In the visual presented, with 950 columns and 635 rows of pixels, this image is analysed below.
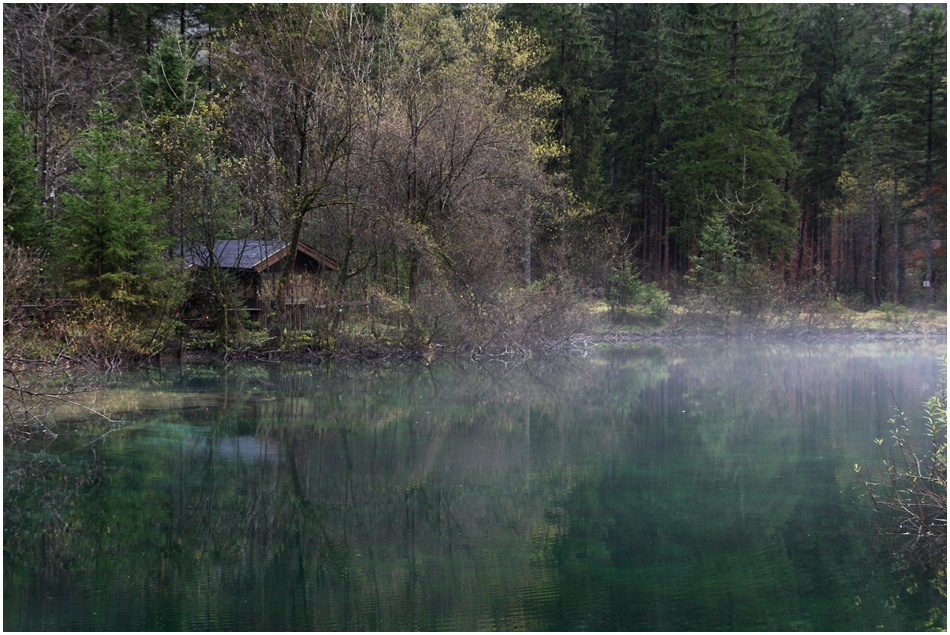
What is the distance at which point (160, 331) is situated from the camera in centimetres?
2155

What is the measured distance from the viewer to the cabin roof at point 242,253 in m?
23.7

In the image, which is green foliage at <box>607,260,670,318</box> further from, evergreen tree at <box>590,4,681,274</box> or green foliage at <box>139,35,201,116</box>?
green foliage at <box>139,35,201,116</box>

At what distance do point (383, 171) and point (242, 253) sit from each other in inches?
190

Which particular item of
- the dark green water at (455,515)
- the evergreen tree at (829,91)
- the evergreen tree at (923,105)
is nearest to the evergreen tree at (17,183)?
the dark green water at (455,515)

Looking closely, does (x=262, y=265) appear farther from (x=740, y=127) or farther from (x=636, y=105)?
(x=636, y=105)

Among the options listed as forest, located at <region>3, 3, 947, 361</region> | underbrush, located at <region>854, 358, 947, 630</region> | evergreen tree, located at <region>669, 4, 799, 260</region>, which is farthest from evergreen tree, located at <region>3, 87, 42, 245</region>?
evergreen tree, located at <region>669, 4, 799, 260</region>

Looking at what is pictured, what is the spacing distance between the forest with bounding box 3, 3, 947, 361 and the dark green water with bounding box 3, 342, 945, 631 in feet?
10.2

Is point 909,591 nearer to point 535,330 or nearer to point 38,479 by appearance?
point 38,479

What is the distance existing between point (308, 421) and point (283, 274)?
32.1ft

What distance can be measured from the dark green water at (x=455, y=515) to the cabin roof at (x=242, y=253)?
7.20 m

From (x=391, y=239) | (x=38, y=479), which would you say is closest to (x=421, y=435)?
(x=38, y=479)

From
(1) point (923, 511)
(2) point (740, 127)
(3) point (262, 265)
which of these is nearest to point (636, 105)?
(2) point (740, 127)

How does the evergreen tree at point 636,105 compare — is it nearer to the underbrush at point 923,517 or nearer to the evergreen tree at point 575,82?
the evergreen tree at point 575,82

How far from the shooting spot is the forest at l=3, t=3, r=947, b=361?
20.3m
